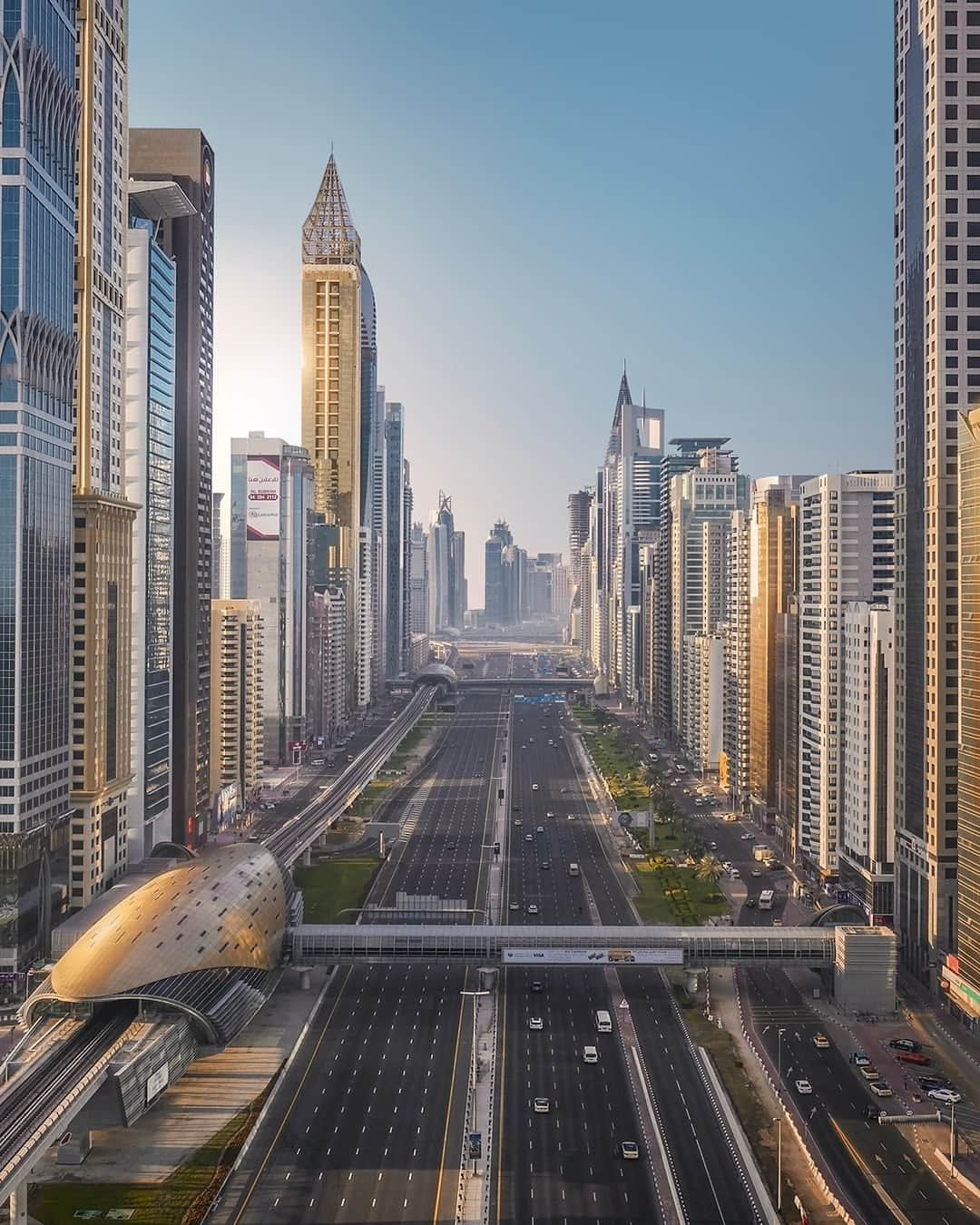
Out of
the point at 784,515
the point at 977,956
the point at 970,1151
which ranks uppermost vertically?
the point at 784,515

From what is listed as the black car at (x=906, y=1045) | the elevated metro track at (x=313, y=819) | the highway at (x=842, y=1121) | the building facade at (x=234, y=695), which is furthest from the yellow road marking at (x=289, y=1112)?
the building facade at (x=234, y=695)

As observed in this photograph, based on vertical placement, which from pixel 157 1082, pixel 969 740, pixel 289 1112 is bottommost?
pixel 289 1112

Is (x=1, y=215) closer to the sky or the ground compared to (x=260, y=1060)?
closer to the sky

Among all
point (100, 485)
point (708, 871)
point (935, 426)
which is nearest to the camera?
→ point (935, 426)

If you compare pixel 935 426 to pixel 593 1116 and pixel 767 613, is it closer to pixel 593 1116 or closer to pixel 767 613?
pixel 767 613

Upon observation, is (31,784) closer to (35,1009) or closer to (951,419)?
(35,1009)

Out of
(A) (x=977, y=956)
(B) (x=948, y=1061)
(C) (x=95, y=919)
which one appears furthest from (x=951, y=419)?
(C) (x=95, y=919)

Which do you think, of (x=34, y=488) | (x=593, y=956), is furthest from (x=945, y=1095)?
(x=34, y=488)

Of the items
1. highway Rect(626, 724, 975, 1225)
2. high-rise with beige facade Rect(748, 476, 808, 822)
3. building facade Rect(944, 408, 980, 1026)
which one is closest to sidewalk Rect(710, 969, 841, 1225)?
highway Rect(626, 724, 975, 1225)
